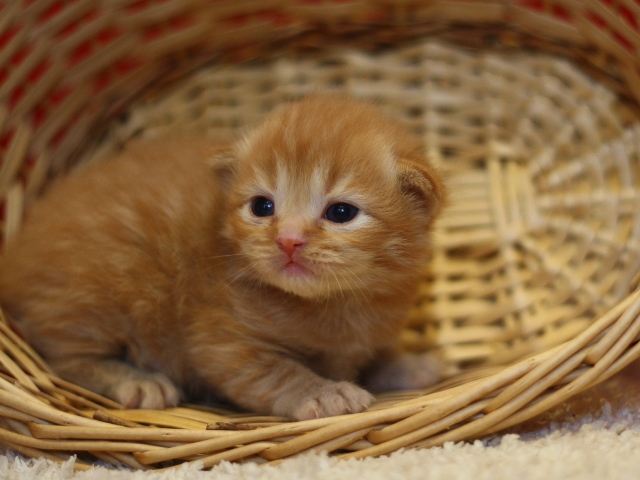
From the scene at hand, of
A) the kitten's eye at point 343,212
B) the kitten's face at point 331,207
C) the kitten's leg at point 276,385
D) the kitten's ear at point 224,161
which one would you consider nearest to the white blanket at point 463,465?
the kitten's leg at point 276,385

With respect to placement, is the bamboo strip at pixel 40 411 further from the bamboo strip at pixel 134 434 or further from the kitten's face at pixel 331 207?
the kitten's face at pixel 331 207

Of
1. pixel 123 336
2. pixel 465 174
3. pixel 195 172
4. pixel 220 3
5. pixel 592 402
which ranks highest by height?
pixel 220 3

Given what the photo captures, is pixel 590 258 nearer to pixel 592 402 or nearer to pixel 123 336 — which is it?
pixel 592 402

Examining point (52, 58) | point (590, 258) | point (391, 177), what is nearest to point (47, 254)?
point (52, 58)

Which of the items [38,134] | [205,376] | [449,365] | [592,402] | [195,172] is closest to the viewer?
[592,402]

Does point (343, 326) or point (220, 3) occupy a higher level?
point (220, 3)

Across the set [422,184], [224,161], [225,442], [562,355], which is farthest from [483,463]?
[224,161]
